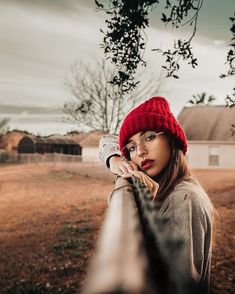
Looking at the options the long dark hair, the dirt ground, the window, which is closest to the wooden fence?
the long dark hair

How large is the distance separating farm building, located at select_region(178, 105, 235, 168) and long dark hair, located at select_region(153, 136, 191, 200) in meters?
38.1

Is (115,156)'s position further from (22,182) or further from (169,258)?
(22,182)

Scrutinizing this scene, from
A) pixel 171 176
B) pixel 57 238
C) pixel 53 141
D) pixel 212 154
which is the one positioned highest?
pixel 53 141

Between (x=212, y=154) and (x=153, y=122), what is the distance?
3933cm

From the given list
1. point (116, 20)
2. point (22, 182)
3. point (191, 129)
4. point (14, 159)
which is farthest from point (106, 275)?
point (14, 159)

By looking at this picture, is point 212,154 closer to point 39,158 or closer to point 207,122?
point 207,122

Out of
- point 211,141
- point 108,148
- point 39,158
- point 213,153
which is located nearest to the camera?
point 108,148

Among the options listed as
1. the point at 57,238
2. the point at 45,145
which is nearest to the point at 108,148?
the point at 57,238

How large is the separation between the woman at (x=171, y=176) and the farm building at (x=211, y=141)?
125ft

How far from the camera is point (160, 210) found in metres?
2.04

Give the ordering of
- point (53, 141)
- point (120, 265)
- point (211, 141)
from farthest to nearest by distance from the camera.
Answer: point (53, 141) < point (211, 141) < point (120, 265)

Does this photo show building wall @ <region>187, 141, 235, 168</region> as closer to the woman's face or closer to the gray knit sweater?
the woman's face

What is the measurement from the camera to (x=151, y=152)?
2527mm

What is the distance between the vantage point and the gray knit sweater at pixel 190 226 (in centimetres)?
175
